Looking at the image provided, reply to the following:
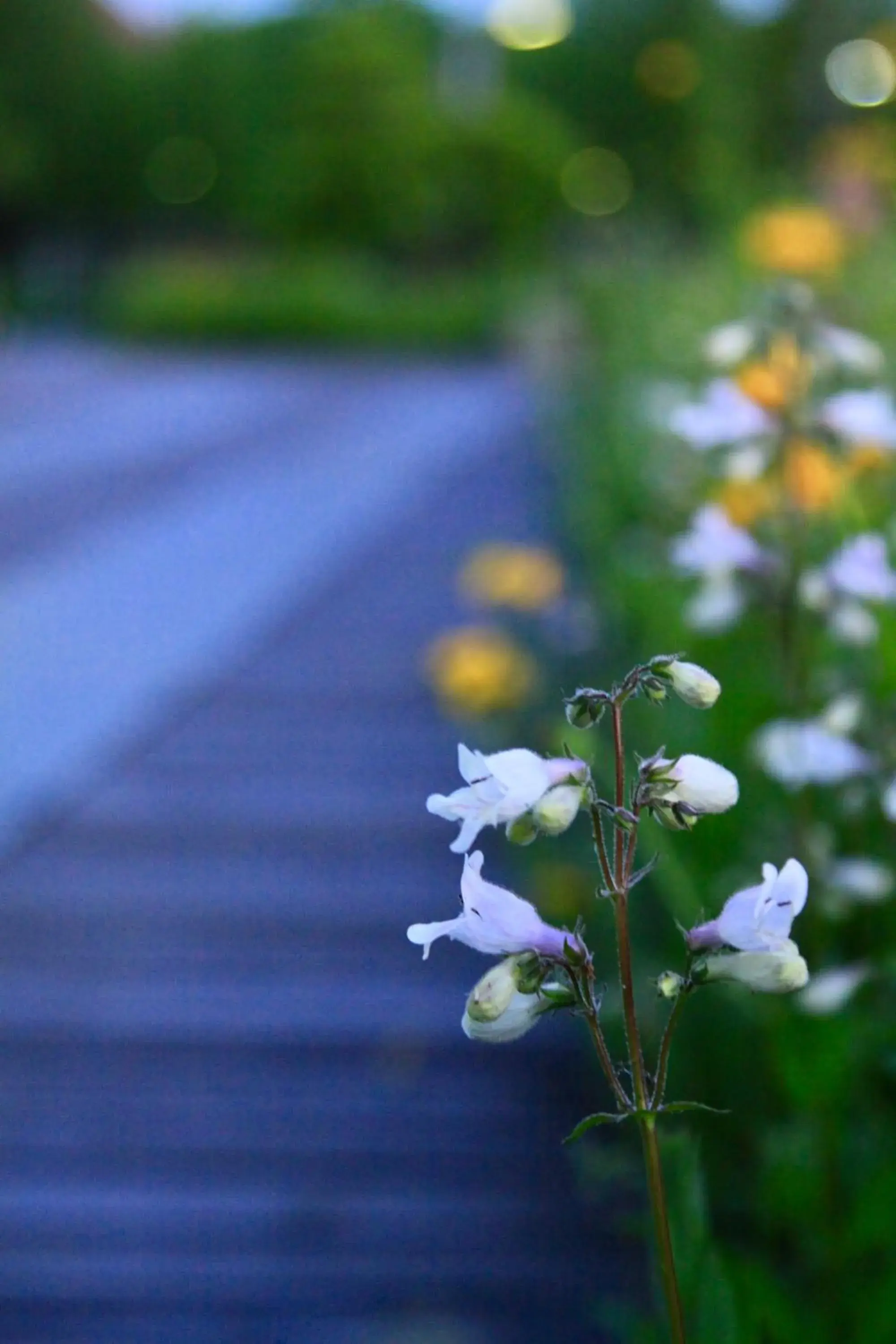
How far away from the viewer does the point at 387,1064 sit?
233 centimetres

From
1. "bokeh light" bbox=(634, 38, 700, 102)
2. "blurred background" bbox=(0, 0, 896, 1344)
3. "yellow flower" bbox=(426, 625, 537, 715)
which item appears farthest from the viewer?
"bokeh light" bbox=(634, 38, 700, 102)

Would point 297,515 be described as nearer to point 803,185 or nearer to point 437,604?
point 437,604

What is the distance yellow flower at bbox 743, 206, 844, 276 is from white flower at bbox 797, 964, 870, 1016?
3245 millimetres

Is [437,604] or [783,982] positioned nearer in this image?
[783,982]

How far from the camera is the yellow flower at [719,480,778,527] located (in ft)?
7.17

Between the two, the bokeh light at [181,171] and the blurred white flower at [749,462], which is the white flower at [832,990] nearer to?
the blurred white flower at [749,462]

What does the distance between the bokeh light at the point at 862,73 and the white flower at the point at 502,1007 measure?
14.5m

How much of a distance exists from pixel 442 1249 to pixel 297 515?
5697 millimetres

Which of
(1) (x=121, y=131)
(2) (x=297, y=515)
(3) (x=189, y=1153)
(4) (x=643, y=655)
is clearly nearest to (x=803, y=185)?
(2) (x=297, y=515)

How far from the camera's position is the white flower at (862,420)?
1.38 metres

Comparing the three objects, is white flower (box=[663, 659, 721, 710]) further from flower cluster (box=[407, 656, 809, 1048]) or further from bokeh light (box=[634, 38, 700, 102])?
bokeh light (box=[634, 38, 700, 102])

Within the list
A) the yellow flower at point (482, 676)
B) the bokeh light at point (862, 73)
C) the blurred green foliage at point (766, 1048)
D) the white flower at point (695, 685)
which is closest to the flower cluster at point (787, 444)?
the blurred green foliage at point (766, 1048)

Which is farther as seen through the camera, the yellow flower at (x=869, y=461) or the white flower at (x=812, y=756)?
the yellow flower at (x=869, y=461)

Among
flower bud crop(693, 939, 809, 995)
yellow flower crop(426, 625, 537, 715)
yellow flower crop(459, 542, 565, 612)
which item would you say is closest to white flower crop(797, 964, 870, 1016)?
flower bud crop(693, 939, 809, 995)
